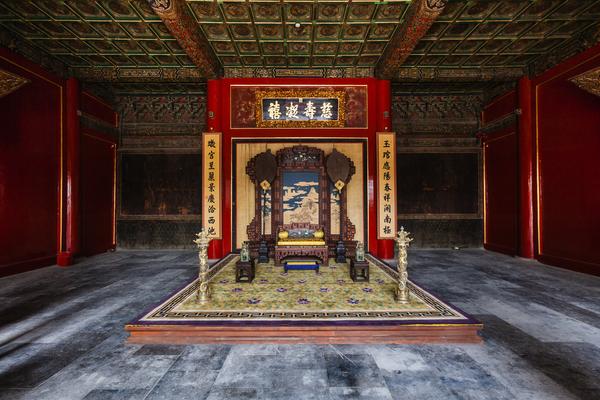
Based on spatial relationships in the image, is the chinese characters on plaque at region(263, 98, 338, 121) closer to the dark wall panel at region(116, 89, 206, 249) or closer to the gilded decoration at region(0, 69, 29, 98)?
the dark wall panel at region(116, 89, 206, 249)

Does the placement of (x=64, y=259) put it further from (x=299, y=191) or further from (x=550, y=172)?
(x=550, y=172)

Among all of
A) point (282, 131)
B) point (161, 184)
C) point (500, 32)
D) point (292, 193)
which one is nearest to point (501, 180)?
point (500, 32)

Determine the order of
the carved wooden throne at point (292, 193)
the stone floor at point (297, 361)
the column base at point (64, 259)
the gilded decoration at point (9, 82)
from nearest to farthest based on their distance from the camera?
the stone floor at point (297, 361)
the gilded decoration at point (9, 82)
the column base at point (64, 259)
the carved wooden throne at point (292, 193)

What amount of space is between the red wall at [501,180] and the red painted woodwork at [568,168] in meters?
0.55

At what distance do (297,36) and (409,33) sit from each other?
79.0 inches

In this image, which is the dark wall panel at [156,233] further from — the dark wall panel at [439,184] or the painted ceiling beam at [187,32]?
the dark wall panel at [439,184]

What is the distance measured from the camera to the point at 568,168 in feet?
15.6

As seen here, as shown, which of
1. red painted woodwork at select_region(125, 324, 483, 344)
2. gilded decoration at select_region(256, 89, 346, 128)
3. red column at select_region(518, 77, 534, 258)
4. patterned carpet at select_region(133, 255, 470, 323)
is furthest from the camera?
gilded decoration at select_region(256, 89, 346, 128)

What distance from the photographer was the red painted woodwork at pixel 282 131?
5.76m

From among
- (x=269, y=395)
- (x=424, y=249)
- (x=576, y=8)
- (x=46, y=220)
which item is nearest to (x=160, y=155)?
(x=46, y=220)

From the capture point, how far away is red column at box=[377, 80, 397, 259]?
5.59m

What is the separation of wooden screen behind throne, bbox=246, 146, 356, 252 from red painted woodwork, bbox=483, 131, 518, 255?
379 centimetres

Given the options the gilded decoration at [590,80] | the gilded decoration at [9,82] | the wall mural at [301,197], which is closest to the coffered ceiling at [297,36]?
the gilded decoration at [590,80]

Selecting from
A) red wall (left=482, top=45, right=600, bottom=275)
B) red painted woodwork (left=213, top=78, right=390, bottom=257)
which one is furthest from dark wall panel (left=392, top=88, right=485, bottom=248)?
red painted woodwork (left=213, top=78, right=390, bottom=257)
